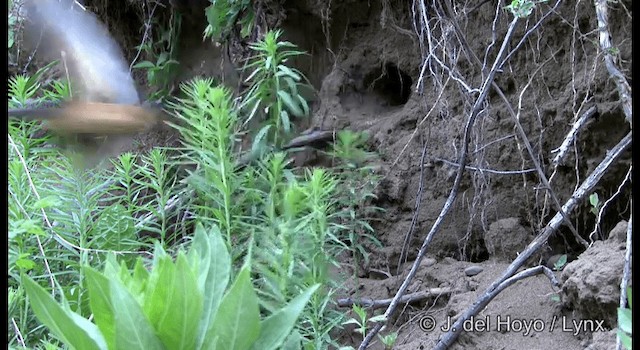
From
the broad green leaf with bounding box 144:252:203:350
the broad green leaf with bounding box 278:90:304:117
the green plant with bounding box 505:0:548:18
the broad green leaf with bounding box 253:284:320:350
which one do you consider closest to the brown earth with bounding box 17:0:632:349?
the green plant with bounding box 505:0:548:18

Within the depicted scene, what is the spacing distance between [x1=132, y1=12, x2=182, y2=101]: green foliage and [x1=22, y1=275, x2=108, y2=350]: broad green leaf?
230 centimetres

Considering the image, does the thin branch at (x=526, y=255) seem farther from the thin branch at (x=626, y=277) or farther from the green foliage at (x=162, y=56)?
the green foliage at (x=162, y=56)

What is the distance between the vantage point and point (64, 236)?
97.3 inches

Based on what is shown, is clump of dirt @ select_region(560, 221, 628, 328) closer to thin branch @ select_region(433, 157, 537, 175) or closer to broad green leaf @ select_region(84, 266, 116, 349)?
thin branch @ select_region(433, 157, 537, 175)

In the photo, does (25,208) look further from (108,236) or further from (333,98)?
(333,98)

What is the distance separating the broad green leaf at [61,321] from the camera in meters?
1.90

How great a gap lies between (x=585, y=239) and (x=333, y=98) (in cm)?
136

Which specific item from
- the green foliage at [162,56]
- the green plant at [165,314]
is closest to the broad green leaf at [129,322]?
the green plant at [165,314]

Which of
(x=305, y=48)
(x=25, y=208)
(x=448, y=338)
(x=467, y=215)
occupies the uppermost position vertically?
(x=305, y=48)

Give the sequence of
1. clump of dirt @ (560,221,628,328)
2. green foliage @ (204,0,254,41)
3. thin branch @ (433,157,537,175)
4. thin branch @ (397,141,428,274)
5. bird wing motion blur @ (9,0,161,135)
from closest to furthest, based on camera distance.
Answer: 1. clump of dirt @ (560,221,628,328)
2. bird wing motion blur @ (9,0,161,135)
3. thin branch @ (433,157,537,175)
4. thin branch @ (397,141,428,274)
5. green foliage @ (204,0,254,41)

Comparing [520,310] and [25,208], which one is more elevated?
[25,208]

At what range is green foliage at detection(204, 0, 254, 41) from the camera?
370cm

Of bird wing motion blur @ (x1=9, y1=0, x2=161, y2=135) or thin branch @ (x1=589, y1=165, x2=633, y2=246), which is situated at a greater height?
bird wing motion blur @ (x1=9, y1=0, x2=161, y2=135)

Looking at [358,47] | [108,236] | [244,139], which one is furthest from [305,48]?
[108,236]
